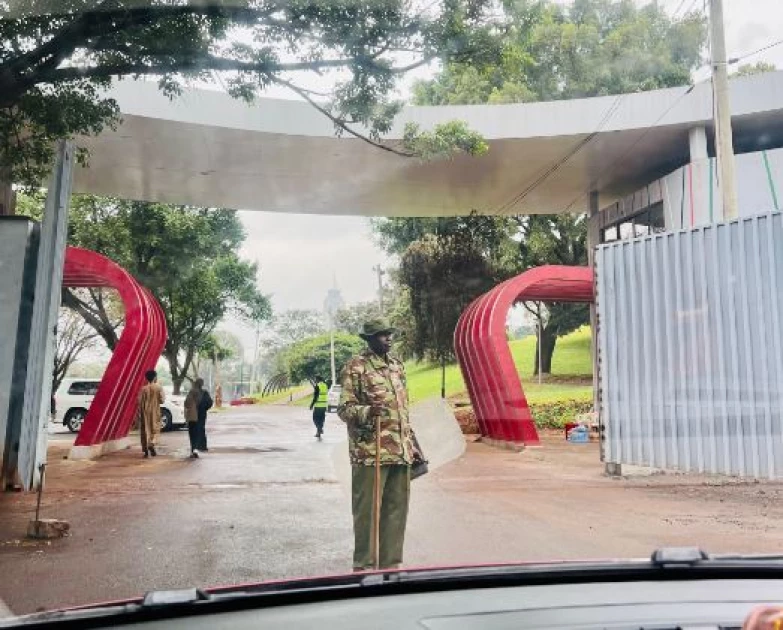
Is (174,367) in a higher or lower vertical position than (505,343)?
lower

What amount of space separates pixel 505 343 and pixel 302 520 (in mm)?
6375

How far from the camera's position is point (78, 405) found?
55.4 ft

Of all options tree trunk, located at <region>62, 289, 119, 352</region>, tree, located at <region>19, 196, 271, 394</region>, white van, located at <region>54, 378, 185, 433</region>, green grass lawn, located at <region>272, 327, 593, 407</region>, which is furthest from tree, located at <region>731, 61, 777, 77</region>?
tree trunk, located at <region>62, 289, 119, 352</region>

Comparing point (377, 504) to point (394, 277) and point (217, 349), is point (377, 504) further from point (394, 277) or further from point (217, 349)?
point (217, 349)

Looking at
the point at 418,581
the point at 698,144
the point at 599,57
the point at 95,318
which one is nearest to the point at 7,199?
the point at 95,318

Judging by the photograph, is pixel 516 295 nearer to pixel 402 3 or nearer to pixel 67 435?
pixel 402 3

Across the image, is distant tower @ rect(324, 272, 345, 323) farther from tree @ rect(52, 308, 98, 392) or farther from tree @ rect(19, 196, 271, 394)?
tree @ rect(52, 308, 98, 392)

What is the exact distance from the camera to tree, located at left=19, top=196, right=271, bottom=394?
14648 millimetres

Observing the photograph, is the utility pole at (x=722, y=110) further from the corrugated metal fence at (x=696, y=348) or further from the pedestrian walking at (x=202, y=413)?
the pedestrian walking at (x=202, y=413)

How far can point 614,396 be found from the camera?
27.7 ft

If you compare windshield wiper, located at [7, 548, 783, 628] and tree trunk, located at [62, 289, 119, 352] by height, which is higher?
tree trunk, located at [62, 289, 119, 352]

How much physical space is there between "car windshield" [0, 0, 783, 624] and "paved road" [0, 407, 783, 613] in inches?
1.8

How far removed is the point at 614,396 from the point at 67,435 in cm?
1243

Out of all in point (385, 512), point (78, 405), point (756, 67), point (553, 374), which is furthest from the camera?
point (553, 374)
